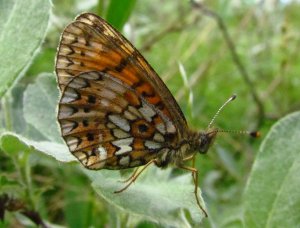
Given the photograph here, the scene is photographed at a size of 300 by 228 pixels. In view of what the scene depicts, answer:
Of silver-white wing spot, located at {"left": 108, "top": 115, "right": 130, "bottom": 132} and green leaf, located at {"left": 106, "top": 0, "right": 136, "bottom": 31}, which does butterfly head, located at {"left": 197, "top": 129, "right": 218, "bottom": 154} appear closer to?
silver-white wing spot, located at {"left": 108, "top": 115, "right": 130, "bottom": 132}

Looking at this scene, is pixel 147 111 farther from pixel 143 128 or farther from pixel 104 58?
pixel 104 58

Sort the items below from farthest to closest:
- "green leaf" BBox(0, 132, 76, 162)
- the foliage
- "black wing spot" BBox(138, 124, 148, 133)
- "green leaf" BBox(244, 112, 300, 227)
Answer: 1. "black wing spot" BBox(138, 124, 148, 133)
2. "green leaf" BBox(244, 112, 300, 227)
3. the foliage
4. "green leaf" BBox(0, 132, 76, 162)

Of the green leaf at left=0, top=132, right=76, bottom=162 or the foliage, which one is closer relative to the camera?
the green leaf at left=0, top=132, right=76, bottom=162

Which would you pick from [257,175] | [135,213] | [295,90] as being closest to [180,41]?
[295,90]

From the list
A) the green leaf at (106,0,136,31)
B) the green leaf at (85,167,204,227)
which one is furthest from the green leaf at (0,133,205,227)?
the green leaf at (106,0,136,31)

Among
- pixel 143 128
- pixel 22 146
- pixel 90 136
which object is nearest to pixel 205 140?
pixel 143 128

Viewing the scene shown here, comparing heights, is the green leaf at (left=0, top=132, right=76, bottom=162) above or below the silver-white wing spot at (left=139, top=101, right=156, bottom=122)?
above

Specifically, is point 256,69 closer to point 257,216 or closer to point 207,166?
point 207,166

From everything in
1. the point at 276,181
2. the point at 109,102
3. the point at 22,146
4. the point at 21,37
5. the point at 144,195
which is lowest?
the point at 276,181
